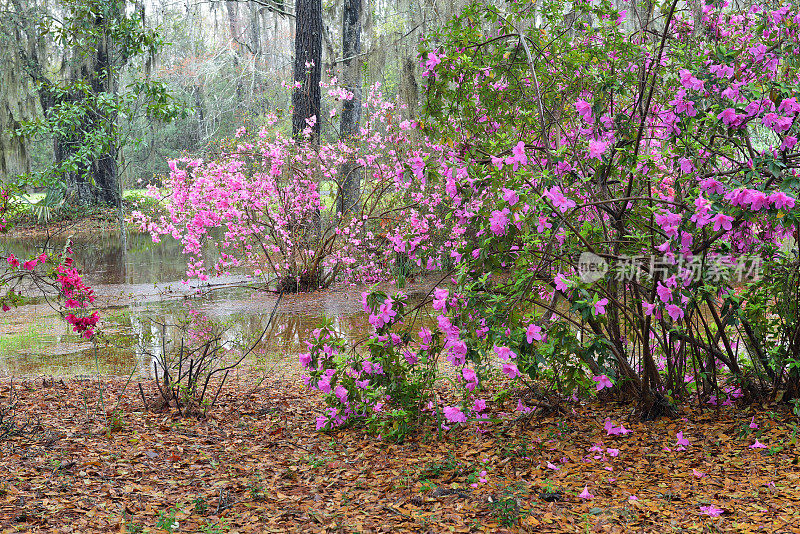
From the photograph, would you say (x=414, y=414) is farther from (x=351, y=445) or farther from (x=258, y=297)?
(x=258, y=297)

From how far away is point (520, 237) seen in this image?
3.38 meters

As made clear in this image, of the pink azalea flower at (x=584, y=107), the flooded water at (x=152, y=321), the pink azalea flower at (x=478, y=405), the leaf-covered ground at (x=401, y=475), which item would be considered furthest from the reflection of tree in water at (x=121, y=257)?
the pink azalea flower at (x=584, y=107)

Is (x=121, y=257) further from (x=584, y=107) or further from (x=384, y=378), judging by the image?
(x=584, y=107)

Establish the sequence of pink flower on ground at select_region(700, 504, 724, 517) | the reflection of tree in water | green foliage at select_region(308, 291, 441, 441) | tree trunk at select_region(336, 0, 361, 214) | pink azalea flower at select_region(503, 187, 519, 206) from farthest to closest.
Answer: tree trunk at select_region(336, 0, 361, 214)
the reflection of tree in water
green foliage at select_region(308, 291, 441, 441)
pink azalea flower at select_region(503, 187, 519, 206)
pink flower on ground at select_region(700, 504, 724, 517)

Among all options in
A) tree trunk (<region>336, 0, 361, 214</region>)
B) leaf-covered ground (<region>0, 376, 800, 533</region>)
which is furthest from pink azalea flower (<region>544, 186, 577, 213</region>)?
tree trunk (<region>336, 0, 361, 214</region>)

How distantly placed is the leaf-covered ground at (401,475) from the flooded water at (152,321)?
905mm

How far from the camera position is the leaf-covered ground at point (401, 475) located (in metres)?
2.60

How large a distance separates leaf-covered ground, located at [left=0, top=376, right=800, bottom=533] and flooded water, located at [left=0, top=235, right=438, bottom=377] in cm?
90

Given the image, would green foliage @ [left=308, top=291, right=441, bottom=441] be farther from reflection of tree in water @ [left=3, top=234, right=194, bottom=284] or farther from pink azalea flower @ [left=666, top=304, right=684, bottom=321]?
reflection of tree in water @ [left=3, top=234, right=194, bottom=284]

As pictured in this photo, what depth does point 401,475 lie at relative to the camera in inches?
124

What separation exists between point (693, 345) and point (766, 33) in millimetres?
1626

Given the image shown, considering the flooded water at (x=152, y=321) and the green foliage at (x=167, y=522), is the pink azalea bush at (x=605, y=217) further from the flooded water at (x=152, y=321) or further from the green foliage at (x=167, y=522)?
the flooded water at (x=152, y=321)

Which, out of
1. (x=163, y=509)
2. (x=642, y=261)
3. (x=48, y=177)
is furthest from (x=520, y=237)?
(x=48, y=177)

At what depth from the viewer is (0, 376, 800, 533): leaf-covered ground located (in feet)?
8.53
